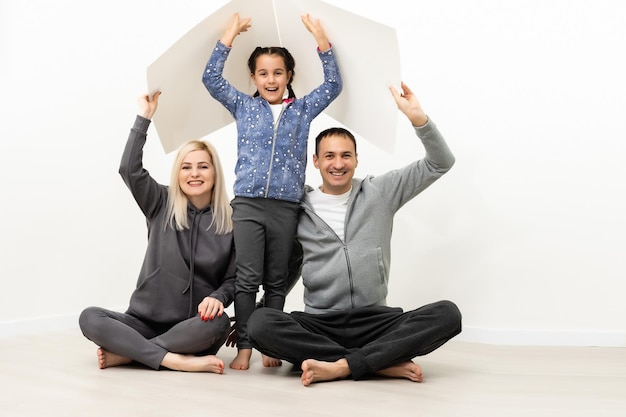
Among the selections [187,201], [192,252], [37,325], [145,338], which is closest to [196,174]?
[187,201]

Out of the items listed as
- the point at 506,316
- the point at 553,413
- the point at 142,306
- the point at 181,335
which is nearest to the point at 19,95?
the point at 142,306

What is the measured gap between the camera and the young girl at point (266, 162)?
208 centimetres

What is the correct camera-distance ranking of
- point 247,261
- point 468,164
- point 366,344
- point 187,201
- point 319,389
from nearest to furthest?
1. point 319,389
2. point 366,344
3. point 247,261
4. point 187,201
5. point 468,164

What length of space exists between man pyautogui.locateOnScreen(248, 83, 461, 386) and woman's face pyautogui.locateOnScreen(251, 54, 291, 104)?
188 mm

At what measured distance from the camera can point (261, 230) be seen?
2088mm

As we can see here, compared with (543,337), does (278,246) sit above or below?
above

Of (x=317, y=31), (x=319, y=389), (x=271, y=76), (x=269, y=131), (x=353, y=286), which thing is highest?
(x=317, y=31)

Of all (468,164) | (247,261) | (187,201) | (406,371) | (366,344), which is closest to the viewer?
(406,371)

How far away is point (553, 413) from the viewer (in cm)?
154

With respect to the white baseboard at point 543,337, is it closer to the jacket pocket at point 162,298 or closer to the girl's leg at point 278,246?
the girl's leg at point 278,246

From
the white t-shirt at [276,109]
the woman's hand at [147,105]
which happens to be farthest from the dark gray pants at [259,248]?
the woman's hand at [147,105]

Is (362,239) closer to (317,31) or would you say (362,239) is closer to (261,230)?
(261,230)

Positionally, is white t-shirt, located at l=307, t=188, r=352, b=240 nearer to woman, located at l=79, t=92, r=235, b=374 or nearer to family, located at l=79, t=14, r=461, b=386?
family, located at l=79, t=14, r=461, b=386

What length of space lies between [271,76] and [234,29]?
0.17 m
